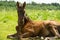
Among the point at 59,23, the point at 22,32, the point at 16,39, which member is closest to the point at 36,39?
the point at 16,39

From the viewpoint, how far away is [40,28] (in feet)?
29.0

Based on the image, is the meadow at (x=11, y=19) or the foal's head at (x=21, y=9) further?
the meadow at (x=11, y=19)

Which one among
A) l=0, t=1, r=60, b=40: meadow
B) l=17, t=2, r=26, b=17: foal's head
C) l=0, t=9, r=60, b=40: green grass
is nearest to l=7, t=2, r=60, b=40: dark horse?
l=17, t=2, r=26, b=17: foal's head

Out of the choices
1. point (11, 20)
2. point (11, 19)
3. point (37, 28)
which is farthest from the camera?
point (11, 19)

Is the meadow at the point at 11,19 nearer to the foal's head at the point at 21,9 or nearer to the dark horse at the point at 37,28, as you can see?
the dark horse at the point at 37,28

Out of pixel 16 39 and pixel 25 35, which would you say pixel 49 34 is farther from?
pixel 16 39

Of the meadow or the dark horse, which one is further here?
the meadow

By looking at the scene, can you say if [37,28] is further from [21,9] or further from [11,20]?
[11,20]

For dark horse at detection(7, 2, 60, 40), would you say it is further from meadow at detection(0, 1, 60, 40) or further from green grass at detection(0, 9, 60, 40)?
green grass at detection(0, 9, 60, 40)

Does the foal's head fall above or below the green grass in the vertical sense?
above

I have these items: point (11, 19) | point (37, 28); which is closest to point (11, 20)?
point (11, 19)

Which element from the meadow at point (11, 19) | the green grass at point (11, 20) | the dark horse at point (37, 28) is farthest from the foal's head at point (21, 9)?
the green grass at point (11, 20)

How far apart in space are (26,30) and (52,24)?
2.76 feet

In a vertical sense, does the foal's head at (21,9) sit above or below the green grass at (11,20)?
above
